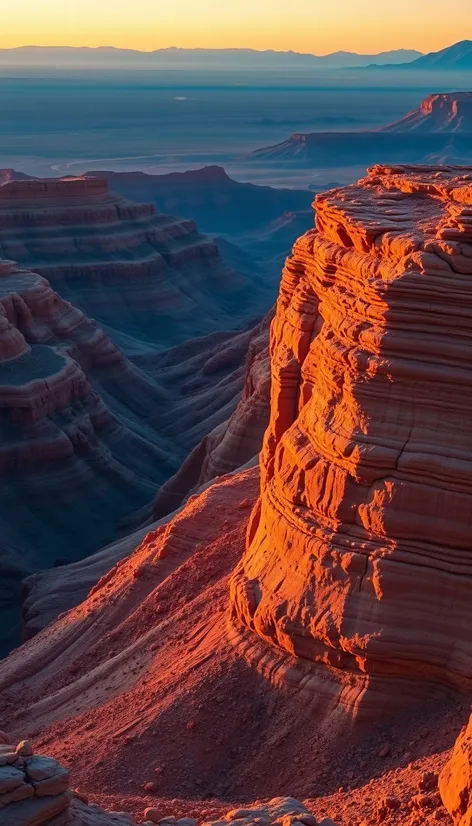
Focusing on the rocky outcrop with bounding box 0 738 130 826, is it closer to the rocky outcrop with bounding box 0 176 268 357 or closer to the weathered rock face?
the weathered rock face

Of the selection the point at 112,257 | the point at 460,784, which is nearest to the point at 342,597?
the point at 460,784

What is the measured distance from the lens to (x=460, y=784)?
1061 centimetres

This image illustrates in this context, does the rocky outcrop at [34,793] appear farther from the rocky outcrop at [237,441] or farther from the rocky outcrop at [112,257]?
the rocky outcrop at [112,257]

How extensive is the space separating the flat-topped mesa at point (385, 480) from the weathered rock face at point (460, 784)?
3420 mm

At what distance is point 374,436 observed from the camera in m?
14.8

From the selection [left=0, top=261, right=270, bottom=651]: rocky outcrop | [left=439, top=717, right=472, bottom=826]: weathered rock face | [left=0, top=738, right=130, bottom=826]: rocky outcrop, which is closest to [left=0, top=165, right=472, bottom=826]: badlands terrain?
[left=0, top=738, right=130, bottom=826]: rocky outcrop

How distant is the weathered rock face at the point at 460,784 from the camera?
10.5m

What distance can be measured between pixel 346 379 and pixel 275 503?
7.77 feet

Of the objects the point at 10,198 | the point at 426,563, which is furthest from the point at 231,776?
the point at 10,198

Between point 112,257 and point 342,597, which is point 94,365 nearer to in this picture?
point 112,257

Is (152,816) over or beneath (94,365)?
over

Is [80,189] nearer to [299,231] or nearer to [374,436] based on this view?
[299,231]

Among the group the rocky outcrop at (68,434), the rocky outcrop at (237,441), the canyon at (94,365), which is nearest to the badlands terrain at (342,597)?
the rocky outcrop at (237,441)

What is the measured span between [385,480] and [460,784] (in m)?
4.67
